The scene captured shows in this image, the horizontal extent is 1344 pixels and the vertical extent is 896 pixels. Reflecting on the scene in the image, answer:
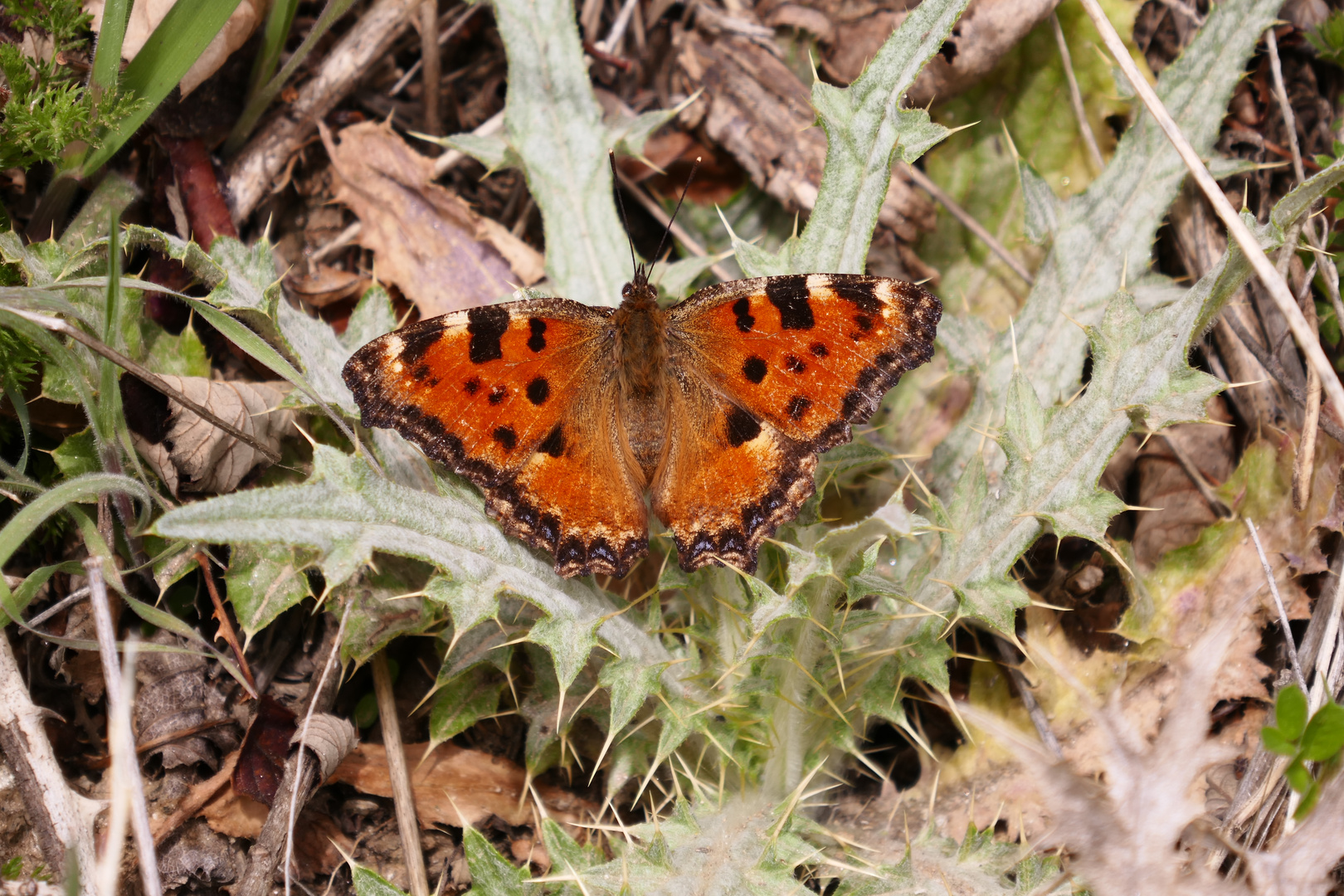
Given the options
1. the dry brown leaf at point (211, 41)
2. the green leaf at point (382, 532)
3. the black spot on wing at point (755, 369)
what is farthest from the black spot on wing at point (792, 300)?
the dry brown leaf at point (211, 41)

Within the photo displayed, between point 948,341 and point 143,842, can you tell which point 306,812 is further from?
point 948,341

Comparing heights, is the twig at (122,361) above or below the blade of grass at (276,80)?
below

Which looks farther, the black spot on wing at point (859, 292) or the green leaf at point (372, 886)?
the black spot on wing at point (859, 292)

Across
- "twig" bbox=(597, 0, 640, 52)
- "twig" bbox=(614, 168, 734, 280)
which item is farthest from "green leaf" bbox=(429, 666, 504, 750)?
"twig" bbox=(597, 0, 640, 52)

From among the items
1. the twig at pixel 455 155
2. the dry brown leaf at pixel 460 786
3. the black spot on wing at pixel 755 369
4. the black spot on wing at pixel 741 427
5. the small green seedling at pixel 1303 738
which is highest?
the twig at pixel 455 155

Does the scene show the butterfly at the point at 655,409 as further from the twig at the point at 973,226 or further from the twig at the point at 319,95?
the twig at the point at 319,95

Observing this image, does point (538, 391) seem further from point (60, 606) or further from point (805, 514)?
point (60, 606)

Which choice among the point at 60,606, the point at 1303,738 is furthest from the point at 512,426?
the point at 1303,738
